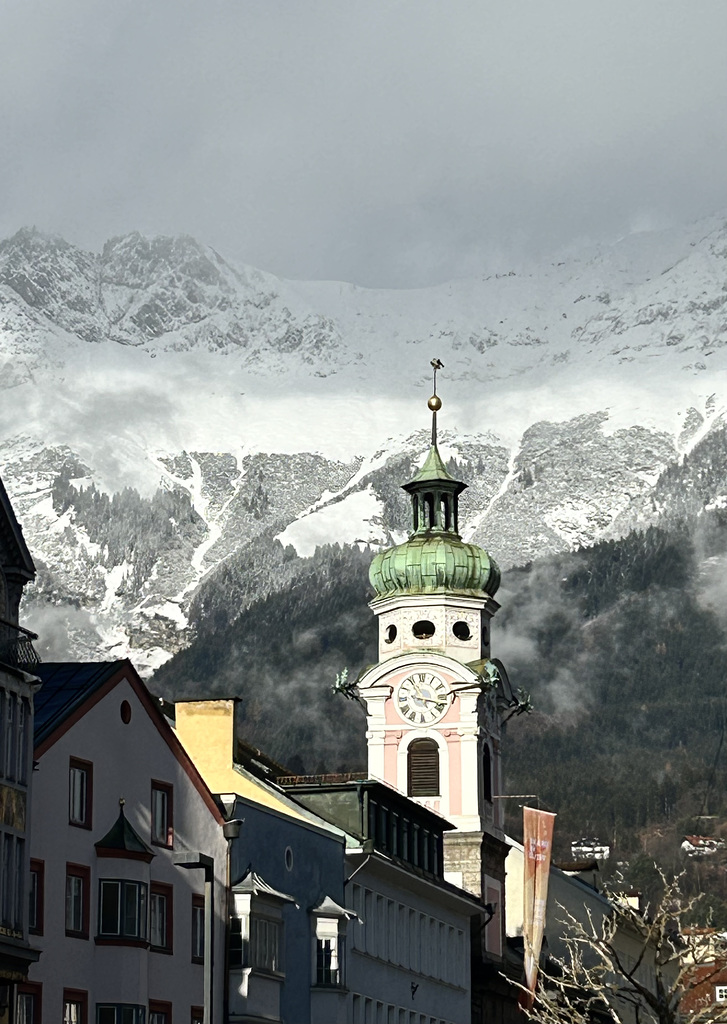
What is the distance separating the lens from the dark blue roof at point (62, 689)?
62094 millimetres

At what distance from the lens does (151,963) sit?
213ft

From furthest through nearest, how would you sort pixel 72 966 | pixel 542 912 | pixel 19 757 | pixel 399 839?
pixel 542 912 < pixel 399 839 < pixel 72 966 < pixel 19 757

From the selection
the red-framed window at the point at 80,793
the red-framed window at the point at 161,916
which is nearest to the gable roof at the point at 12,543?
the red-framed window at the point at 80,793

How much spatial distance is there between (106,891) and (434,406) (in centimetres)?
6873

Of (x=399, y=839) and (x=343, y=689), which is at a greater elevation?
(x=343, y=689)

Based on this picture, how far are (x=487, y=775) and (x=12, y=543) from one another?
2308 inches

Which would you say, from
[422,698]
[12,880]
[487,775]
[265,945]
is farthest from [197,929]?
[487,775]

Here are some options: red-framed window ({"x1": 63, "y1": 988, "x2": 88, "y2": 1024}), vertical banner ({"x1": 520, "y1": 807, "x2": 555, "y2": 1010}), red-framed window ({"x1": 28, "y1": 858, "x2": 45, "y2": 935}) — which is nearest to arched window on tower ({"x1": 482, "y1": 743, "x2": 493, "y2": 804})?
vertical banner ({"x1": 520, "y1": 807, "x2": 555, "y2": 1010})

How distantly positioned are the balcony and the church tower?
175ft

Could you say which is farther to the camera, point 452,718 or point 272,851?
point 452,718

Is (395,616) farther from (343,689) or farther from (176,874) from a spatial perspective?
(176,874)

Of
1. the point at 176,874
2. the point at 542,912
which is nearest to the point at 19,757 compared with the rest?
the point at 176,874

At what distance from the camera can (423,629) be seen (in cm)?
11556

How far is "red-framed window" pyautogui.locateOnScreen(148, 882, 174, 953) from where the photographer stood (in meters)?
65.3
